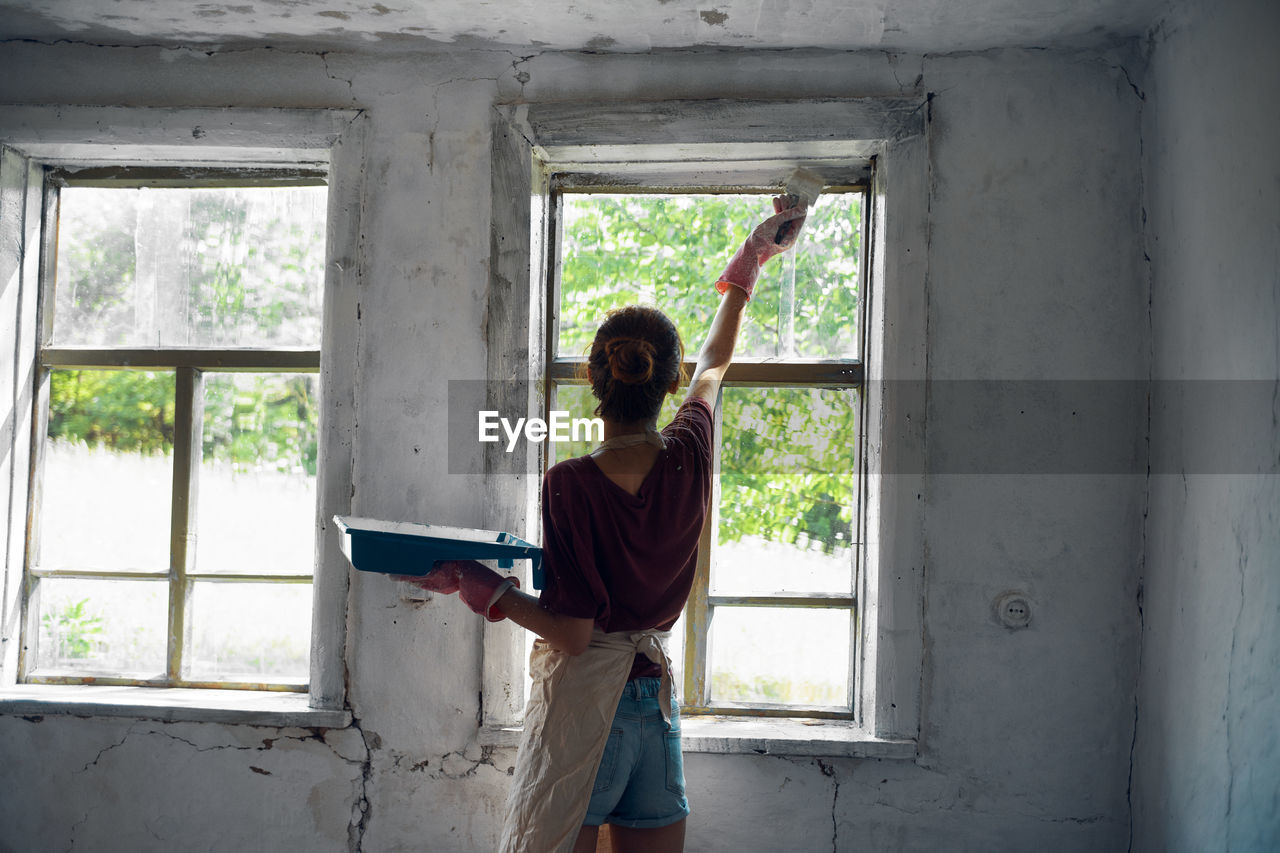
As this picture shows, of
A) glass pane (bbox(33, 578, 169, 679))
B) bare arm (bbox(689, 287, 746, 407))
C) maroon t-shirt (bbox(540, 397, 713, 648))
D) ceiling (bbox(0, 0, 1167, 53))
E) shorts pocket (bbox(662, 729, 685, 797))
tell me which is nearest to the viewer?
maroon t-shirt (bbox(540, 397, 713, 648))

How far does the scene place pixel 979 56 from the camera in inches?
83.7

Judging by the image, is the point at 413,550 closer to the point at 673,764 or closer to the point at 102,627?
the point at 673,764

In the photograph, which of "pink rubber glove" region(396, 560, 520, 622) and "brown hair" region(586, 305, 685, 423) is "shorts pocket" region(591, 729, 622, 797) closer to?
"pink rubber glove" region(396, 560, 520, 622)

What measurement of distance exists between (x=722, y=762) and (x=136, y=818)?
5.33ft

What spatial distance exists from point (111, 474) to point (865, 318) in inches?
90.3

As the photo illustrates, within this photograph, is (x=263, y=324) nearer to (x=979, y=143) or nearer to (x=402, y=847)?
(x=402, y=847)

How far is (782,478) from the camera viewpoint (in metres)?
2.31

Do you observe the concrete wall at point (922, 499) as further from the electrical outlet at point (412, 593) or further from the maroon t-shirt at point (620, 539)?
the maroon t-shirt at point (620, 539)

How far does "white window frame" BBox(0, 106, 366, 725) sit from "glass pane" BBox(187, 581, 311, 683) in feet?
0.23

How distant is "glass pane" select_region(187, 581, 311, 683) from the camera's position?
2379 mm

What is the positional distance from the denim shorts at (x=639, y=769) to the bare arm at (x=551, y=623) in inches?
6.4

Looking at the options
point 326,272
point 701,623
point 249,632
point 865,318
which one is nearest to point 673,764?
point 701,623

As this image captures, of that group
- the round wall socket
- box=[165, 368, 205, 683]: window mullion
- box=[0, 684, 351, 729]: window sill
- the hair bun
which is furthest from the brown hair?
box=[165, 368, 205, 683]: window mullion

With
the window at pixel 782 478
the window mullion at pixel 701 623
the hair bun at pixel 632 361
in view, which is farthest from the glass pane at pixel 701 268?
the hair bun at pixel 632 361
